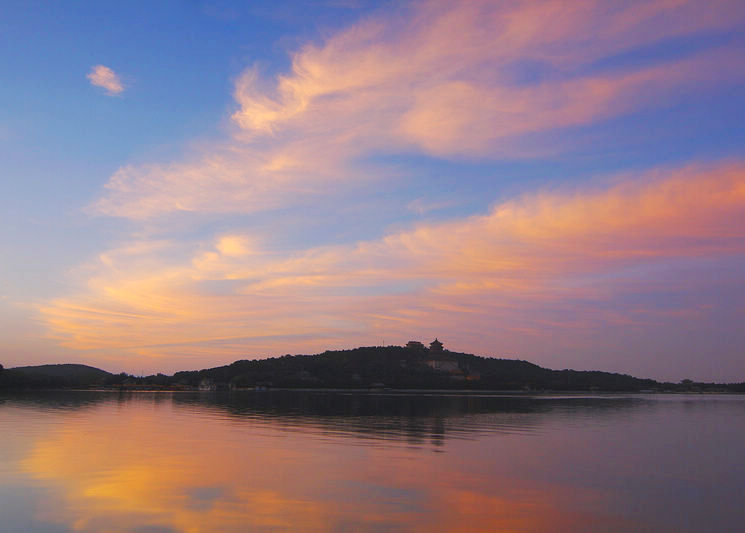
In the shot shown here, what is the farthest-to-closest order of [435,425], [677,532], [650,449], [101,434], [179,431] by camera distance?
1. [435,425]
2. [179,431]
3. [101,434]
4. [650,449]
5. [677,532]

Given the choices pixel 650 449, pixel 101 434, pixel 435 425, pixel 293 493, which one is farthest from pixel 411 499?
pixel 435 425

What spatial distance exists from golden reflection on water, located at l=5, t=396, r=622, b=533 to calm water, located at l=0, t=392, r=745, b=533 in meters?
0.08

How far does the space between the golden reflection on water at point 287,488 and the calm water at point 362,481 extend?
8 cm

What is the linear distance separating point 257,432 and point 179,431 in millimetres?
5987

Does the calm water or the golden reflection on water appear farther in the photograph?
the calm water

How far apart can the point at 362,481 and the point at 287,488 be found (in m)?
3.11

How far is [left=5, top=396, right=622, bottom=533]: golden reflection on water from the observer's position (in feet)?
63.2

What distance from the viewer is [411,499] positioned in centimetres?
2241

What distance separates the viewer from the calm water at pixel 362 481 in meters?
19.5

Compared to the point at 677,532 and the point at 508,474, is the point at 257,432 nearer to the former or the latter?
the point at 508,474

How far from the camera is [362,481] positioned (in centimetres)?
2539

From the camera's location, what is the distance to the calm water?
64.1 ft

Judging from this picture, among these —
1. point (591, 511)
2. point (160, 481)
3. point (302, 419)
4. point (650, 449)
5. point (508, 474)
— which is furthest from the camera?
point (302, 419)

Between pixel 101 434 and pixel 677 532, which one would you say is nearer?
pixel 677 532
